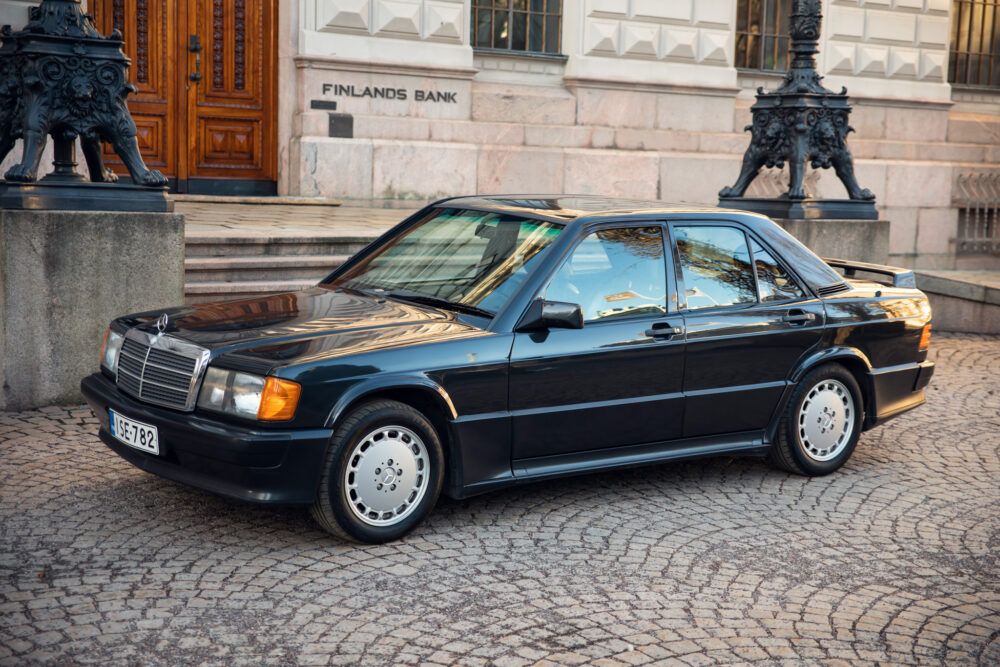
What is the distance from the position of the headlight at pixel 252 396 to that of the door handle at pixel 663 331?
1.93 m

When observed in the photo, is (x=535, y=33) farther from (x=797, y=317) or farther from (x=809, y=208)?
(x=797, y=317)

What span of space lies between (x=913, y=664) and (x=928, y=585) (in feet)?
3.02

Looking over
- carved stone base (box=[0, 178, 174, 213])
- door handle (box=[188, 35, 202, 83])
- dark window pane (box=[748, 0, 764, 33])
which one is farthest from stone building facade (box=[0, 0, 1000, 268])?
carved stone base (box=[0, 178, 174, 213])

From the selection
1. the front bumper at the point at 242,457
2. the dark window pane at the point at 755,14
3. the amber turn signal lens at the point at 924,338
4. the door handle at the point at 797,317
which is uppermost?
the dark window pane at the point at 755,14

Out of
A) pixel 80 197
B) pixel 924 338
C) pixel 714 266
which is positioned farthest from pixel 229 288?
pixel 924 338

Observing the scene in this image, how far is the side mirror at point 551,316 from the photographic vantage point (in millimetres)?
5426

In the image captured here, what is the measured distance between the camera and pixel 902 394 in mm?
7102

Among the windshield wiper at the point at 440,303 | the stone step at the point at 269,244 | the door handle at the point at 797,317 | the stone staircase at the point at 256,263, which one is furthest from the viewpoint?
the stone step at the point at 269,244

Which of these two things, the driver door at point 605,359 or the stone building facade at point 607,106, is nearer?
the driver door at point 605,359

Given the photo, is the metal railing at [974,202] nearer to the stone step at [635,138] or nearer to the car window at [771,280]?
the stone step at [635,138]

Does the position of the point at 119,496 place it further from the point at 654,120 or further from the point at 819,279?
the point at 654,120

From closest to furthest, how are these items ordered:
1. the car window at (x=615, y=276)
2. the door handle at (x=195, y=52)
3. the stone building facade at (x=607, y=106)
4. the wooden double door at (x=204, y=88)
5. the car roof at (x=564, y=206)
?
the car window at (x=615, y=276) → the car roof at (x=564, y=206) → the wooden double door at (x=204, y=88) → the door handle at (x=195, y=52) → the stone building facade at (x=607, y=106)

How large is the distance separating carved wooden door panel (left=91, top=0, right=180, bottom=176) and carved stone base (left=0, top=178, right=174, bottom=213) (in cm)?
586

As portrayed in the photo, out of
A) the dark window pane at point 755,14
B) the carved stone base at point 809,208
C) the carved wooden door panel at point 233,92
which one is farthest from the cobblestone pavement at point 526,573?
the dark window pane at point 755,14
